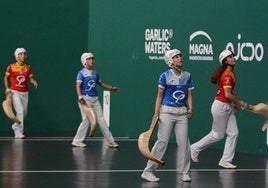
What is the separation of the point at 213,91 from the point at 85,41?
6885 millimetres

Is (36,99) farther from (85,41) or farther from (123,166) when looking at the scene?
(123,166)

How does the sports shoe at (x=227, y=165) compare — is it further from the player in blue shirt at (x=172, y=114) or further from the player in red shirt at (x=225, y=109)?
the player in blue shirt at (x=172, y=114)

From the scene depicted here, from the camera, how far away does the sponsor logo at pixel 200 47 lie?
938 inches

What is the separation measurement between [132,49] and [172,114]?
9.90 meters

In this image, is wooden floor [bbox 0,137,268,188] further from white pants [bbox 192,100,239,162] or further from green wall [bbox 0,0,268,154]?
green wall [bbox 0,0,268,154]

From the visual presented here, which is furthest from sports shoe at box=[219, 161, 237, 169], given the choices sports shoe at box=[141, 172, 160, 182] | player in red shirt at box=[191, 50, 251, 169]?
sports shoe at box=[141, 172, 160, 182]

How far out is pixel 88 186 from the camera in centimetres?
1652

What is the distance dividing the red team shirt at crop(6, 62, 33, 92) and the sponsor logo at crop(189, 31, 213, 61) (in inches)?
172

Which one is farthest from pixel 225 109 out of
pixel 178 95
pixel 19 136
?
pixel 19 136

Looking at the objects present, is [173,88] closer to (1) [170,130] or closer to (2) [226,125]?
(1) [170,130]

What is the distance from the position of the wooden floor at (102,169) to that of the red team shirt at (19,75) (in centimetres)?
210

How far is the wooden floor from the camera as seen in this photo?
55.8 ft

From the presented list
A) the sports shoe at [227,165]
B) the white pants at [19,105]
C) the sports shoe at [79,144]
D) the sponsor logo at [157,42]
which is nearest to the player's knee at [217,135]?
the sports shoe at [227,165]

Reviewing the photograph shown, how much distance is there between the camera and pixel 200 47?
24156mm
